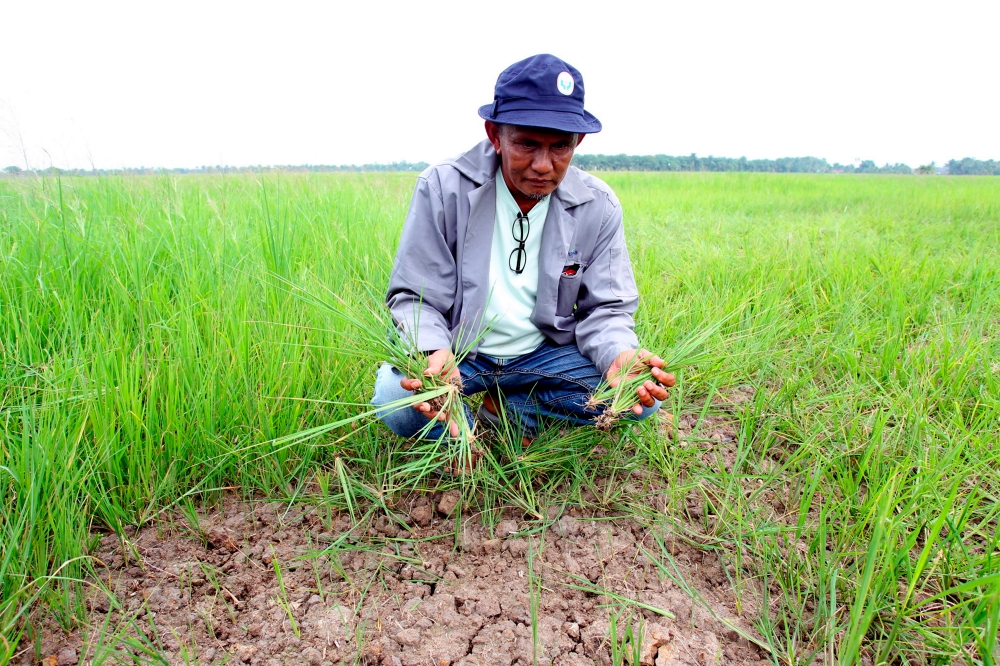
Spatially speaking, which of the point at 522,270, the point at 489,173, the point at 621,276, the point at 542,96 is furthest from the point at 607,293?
the point at 542,96

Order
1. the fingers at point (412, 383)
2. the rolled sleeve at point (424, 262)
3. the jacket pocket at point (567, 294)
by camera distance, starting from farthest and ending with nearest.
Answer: the jacket pocket at point (567, 294) → the rolled sleeve at point (424, 262) → the fingers at point (412, 383)

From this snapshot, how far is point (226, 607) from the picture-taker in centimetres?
129

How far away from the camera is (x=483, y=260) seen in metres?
1.76

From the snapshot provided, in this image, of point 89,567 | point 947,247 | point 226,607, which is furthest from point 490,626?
point 947,247

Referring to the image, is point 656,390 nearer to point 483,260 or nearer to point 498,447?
point 498,447

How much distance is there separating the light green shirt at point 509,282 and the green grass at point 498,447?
0.35 meters

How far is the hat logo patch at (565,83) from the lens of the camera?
5.06 feet

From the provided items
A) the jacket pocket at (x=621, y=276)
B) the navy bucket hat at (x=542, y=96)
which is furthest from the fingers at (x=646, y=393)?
the navy bucket hat at (x=542, y=96)

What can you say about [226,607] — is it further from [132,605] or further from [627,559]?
[627,559]

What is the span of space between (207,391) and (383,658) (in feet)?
2.80

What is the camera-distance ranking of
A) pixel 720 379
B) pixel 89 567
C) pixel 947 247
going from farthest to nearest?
1. pixel 947 247
2. pixel 720 379
3. pixel 89 567

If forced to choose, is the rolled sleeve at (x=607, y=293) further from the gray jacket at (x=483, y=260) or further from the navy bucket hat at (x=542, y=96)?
the navy bucket hat at (x=542, y=96)

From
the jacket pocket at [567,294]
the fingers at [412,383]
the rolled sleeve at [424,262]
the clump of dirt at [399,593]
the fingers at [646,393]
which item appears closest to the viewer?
the clump of dirt at [399,593]

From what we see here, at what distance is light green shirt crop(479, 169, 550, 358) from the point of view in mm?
1804
